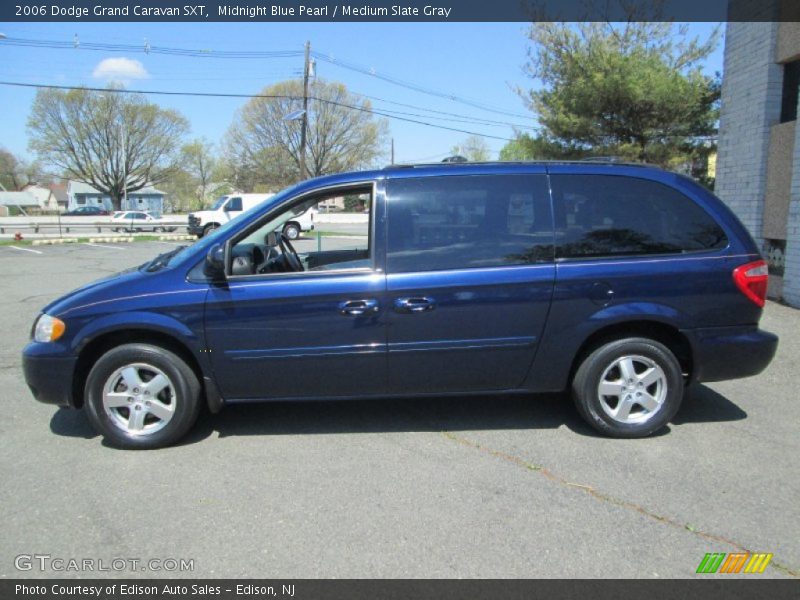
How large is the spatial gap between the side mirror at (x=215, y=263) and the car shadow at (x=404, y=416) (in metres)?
1.22

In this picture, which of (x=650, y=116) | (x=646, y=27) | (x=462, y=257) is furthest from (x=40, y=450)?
(x=646, y=27)

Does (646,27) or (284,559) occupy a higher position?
(646,27)

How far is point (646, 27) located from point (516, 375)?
15.8 metres

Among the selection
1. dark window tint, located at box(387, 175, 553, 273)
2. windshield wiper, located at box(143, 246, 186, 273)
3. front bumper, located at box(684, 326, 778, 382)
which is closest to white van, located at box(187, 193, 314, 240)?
windshield wiper, located at box(143, 246, 186, 273)

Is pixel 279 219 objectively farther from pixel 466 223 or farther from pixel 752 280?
pixel 752 280

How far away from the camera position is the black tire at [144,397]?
3.84 metres

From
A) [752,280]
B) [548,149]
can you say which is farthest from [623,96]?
[752,280]

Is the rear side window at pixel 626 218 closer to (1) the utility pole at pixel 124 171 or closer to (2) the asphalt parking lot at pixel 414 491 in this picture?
(2) the asphalt parking lot at pixel 414 491

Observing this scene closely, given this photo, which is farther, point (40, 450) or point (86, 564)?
point (40, 450)

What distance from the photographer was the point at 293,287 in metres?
3.85

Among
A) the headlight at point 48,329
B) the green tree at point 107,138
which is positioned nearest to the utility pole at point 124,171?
the green tree at point 107,138

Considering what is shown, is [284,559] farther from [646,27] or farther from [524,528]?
[646,27]

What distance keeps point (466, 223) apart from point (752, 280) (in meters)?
2.03
